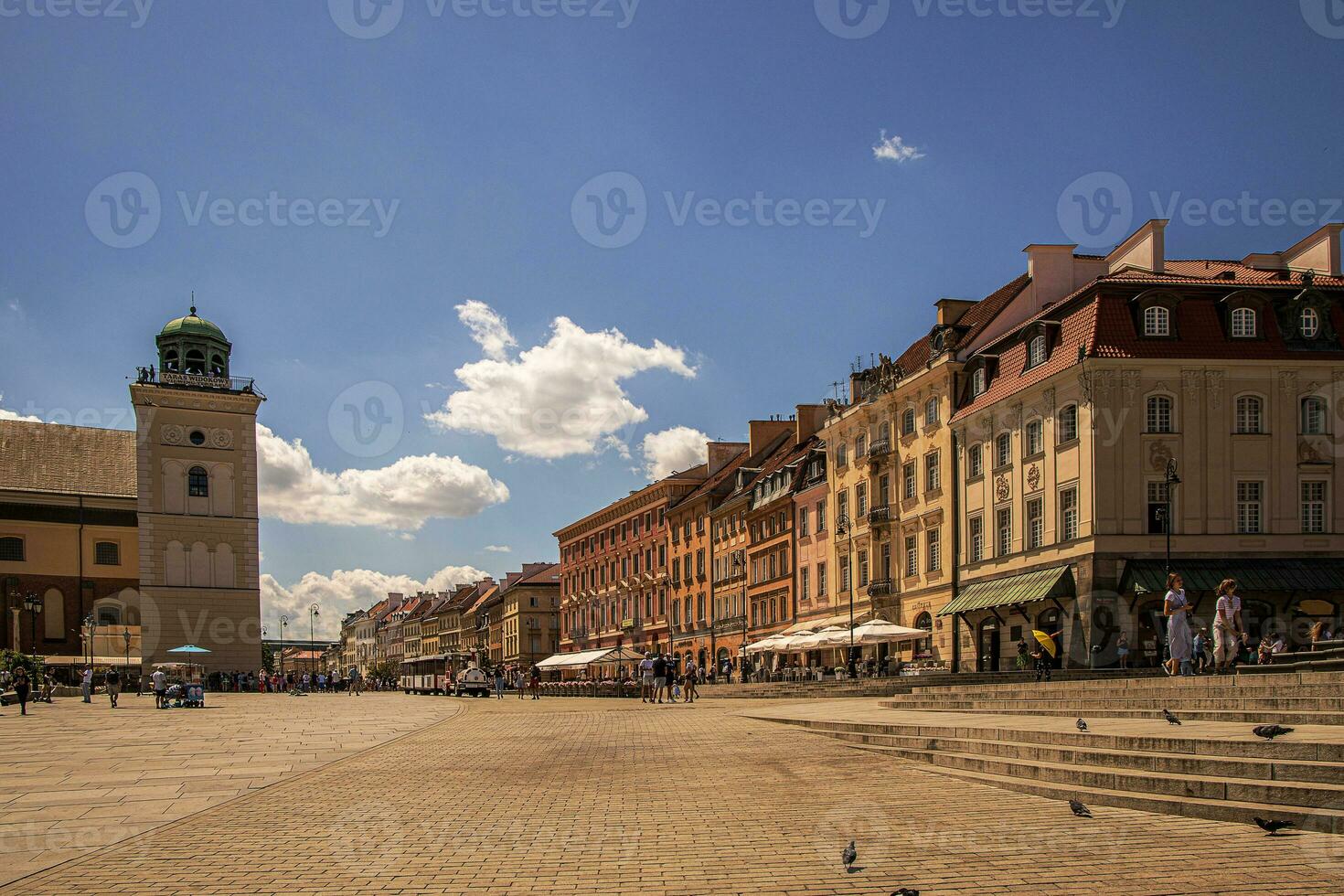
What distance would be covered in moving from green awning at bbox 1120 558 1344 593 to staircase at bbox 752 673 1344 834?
16.9 metres

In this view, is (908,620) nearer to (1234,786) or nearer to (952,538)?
(952,538)

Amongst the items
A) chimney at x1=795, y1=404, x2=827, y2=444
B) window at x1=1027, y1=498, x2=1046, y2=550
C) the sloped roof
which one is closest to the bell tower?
the sloped roof

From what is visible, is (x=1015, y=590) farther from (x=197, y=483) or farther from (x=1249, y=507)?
(x=197, y=483)

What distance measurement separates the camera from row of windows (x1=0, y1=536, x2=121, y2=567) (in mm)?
75562

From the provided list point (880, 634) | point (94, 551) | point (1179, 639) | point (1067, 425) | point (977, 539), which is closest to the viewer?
point (1179, 639)

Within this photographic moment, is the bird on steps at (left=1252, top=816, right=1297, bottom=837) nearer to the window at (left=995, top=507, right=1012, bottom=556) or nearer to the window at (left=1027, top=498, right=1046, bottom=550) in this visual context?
the window at (left=1027, top=498, right=1046, bottom=550)

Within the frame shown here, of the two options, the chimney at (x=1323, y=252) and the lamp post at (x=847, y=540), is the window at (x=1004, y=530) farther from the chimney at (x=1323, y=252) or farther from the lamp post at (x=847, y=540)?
the chimney at (x=1323, y=252)

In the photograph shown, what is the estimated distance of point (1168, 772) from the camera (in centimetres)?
1216

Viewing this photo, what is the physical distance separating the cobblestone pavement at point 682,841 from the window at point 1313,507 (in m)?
28.9

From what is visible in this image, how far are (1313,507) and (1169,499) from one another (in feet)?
18.5

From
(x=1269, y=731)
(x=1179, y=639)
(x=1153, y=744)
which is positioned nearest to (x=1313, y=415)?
(x=1179, y=639)

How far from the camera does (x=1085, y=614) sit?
128ft

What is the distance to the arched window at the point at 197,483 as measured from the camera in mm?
74312

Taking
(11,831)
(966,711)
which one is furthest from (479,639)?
(11,831)
